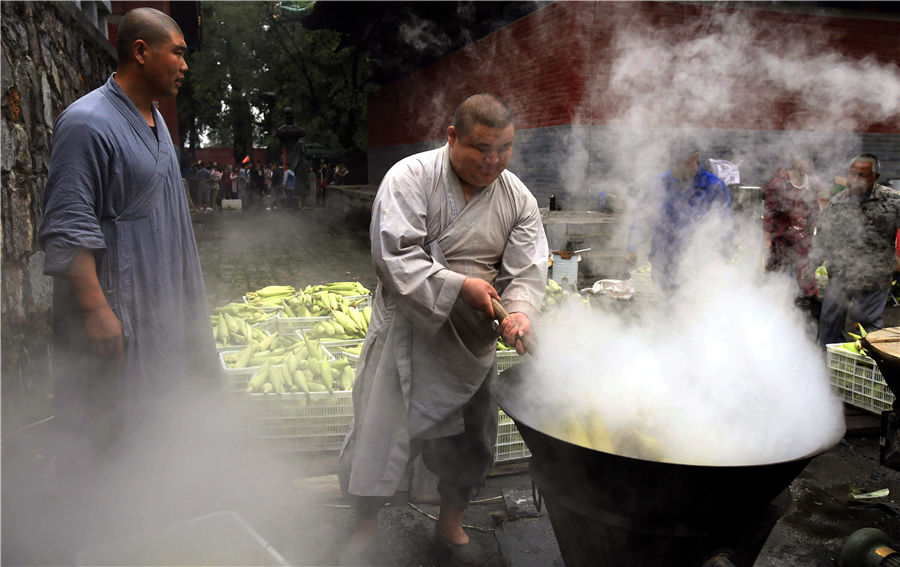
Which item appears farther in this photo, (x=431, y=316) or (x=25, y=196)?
(x=25, y=196)

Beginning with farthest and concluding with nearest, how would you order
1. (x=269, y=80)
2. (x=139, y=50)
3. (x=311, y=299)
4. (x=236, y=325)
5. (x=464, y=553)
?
(x=269, y=80), (x=311, y=299), (x=236, y=325), (x=464, y=553), (x=139, y=50)

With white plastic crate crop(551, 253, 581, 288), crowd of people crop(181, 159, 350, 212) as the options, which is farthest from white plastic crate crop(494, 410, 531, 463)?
crowd of people crop(181, 159, 350, 212)

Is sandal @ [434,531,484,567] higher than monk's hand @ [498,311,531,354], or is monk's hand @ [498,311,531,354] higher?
monk's hand @ [498,311,531,354]

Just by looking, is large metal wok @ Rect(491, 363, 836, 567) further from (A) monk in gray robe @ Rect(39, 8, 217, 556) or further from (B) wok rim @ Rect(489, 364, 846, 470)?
(A) monk in gray robe @ Rect(39, 8, 217, 556)

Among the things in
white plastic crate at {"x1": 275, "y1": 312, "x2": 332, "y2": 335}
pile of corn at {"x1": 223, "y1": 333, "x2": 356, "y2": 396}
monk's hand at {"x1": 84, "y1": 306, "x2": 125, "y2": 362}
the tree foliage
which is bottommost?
pile of corn at {"x1": 223, "y1": 333, "x2": 356, "y2": 396}

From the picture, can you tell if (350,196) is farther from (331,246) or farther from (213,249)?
(213,249)

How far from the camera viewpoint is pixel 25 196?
4.11 meters

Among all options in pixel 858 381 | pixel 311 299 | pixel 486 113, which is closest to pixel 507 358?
pixel 311 299

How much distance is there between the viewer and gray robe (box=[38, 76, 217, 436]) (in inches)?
90.3

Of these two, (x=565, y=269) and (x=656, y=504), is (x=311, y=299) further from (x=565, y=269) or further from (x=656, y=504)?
(x=656, y=504)

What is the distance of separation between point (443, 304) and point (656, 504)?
1030mm

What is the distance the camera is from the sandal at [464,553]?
2941 millimetres

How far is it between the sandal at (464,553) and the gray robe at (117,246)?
1.49 m

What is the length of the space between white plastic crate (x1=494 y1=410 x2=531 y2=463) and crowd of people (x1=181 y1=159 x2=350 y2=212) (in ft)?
63.0
